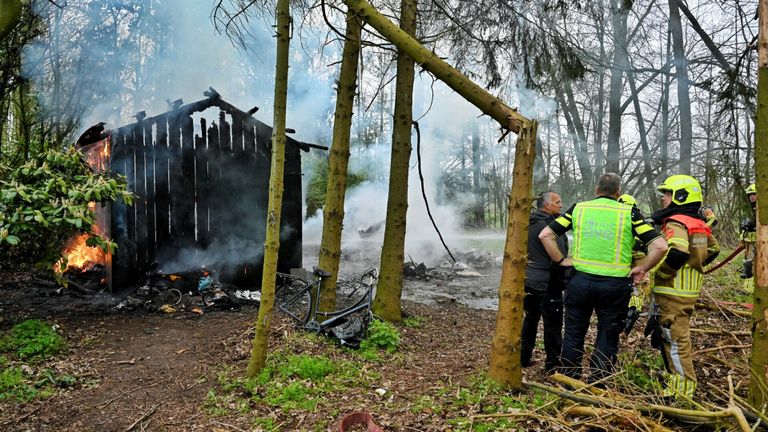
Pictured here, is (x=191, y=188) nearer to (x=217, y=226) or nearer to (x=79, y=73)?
(x=217, y=226)

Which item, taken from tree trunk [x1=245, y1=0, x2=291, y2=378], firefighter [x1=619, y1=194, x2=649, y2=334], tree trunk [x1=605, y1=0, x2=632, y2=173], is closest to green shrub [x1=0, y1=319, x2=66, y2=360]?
tree trunk [x1=245, y1=0, x2=291, y2=378]

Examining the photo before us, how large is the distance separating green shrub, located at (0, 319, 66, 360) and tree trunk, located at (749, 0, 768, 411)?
22.5ft

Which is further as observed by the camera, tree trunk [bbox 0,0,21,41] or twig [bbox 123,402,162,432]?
tree trunk [bbox 0,0,21,41]

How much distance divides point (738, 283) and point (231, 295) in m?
9.36

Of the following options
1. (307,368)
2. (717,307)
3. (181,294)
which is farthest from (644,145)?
(307,368)

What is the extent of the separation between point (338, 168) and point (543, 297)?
3.01 metres

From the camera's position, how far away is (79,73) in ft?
43.6

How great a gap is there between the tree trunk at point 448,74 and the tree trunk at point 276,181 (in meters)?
0.76

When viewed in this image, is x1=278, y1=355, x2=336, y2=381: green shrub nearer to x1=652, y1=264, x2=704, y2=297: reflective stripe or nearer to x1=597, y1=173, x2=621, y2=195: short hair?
x1=597, y1=173, x2=621, y2=195: short hair

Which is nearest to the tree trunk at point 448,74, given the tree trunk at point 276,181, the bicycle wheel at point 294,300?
the tree trunk at point 276,181

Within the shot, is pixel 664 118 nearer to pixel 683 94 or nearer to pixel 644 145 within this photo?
pixel 644 145

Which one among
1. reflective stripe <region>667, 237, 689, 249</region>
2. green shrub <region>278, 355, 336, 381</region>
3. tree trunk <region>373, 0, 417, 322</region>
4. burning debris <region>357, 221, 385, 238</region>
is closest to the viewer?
reflective stripe <region>667, 237, 689, 249</region>

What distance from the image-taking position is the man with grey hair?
12.9 feet

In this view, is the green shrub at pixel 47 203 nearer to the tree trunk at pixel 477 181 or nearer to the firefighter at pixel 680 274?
the firefighter at pixel 680 274
